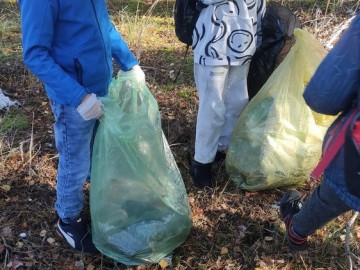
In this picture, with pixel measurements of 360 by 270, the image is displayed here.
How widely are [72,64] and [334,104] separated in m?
0.94

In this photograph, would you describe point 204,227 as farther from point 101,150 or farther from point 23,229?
point 23,229

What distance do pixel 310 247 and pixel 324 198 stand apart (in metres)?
0.51

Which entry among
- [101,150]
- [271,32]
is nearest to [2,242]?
[101,150]

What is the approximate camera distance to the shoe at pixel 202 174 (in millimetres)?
2329

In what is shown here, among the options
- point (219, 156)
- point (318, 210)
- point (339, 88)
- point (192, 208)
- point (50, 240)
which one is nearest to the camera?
point (339, 88)

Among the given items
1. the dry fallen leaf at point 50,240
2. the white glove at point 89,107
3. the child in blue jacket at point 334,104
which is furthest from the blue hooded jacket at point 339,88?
the dry fallen leaf at point 50,240

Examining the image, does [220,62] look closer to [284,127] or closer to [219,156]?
[284,127]

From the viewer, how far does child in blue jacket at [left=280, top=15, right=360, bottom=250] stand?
48.5 inches

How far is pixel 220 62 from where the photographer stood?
1959 mm

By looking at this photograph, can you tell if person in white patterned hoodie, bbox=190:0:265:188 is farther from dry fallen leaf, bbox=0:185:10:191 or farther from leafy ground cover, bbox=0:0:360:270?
dry fallen leaf, bbox=0:185:10:191

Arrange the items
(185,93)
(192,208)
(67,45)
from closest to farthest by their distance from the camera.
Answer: (67,45) < (192,208) < (185,93)

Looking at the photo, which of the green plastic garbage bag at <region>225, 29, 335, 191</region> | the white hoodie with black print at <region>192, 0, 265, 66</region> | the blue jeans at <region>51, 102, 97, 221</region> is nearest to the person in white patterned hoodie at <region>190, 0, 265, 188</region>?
the white hoodie with black print at <region>192, 0, 265, 66</region>

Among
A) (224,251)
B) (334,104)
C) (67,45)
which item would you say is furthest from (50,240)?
(334,104)

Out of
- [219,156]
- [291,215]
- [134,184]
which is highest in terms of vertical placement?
[134,184]
